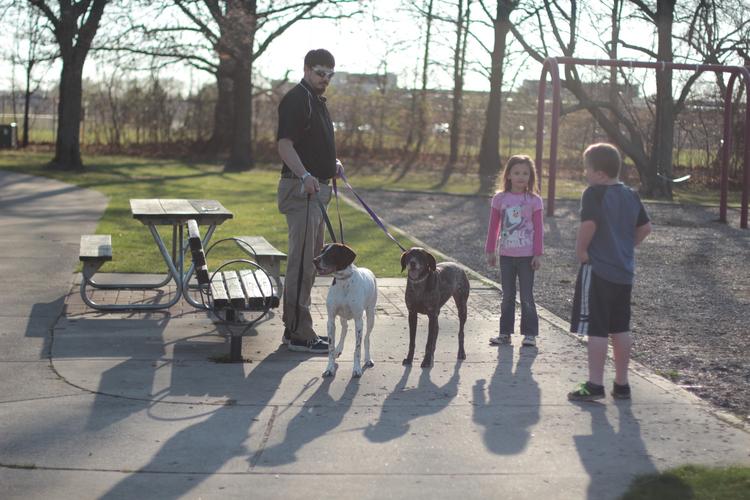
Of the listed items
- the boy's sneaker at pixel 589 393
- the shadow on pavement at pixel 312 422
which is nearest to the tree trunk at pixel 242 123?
the shadow on pavement at pixel 312 422

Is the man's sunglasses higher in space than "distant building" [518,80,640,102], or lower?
lower

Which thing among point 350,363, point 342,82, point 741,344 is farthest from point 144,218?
point 342,82

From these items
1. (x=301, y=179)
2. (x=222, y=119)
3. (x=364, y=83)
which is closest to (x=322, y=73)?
(x=301, y=179)

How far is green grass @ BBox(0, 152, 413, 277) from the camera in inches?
496

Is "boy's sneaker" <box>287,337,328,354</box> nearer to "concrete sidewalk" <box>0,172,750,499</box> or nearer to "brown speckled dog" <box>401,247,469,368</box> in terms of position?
"concrete sidewalk" <box>0,172,750,499</box>

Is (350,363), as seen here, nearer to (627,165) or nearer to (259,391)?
(259,391)

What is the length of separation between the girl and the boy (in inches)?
60.3

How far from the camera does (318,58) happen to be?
289 inches

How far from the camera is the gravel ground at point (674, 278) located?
7.34 metres

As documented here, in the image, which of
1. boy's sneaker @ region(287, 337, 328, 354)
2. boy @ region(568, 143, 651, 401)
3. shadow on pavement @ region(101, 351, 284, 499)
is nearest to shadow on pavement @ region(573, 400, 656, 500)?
boy @ region(568, 143, 651, 401)

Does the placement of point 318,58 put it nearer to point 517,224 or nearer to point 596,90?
point 517,224

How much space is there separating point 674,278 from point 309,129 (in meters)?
6.22

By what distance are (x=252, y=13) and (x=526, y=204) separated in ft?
87.0

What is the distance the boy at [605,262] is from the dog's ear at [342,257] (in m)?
1.39
